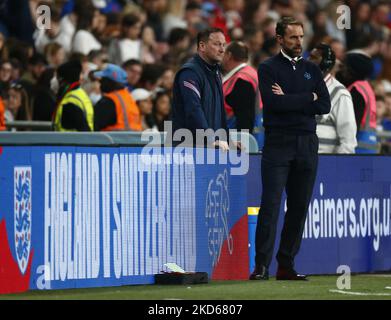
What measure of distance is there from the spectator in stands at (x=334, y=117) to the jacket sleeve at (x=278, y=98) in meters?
2.08

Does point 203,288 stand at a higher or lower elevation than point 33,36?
lower

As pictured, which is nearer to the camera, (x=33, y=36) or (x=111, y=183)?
(x=111, y=183)

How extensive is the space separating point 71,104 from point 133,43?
17.4 ft

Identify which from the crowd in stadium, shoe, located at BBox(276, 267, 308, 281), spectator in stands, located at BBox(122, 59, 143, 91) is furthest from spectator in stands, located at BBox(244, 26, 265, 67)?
shoe, located at BBox(276, 267, 308, 281)

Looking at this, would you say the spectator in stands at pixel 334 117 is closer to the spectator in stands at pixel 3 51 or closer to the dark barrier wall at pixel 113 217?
the dark barrier wall at pixel 113 217

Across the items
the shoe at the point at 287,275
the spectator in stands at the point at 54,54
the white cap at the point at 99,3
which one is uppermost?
the white cap at the point at 99,3

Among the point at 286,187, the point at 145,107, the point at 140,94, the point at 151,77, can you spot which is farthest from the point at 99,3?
the point at 286,187

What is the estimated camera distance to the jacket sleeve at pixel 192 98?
1323 cm

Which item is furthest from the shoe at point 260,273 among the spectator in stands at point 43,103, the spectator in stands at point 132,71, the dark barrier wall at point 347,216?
the spectator in stands at point 132,71

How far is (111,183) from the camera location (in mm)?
12664

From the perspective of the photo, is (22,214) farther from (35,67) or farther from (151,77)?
(151,77)

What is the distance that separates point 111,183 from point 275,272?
96.2 inches

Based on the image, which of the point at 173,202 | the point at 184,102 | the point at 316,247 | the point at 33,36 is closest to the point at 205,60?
the point at 184,102

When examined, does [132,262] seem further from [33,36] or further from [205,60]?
[33,36]
